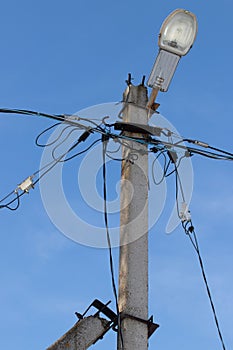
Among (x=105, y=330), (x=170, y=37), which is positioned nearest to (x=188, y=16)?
(x=170, y=37)

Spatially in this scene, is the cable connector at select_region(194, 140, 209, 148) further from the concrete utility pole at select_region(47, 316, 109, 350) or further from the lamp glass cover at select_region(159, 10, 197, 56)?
the concrete utility pole at select_region(47, 316, 109, 350)

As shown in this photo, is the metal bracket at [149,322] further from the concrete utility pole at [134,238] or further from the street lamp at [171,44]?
the street lamp at [171,44]

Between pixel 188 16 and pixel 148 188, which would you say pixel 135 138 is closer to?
pixel 148 188

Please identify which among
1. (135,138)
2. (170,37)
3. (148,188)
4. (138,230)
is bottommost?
(138,230)

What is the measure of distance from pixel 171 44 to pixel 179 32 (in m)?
0.14

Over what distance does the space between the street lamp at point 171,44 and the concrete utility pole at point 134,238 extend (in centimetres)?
21

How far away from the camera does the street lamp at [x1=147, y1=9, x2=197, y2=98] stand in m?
5.80

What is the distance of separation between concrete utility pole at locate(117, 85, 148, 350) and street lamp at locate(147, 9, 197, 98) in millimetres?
213

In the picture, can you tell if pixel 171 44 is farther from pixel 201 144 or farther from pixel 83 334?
pixel 83 334

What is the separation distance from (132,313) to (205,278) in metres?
1.19

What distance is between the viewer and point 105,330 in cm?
461

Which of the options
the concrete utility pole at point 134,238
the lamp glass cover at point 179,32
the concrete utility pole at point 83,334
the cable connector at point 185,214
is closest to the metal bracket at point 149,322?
the concrete utility pole at point 134,238

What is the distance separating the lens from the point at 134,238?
501 cm

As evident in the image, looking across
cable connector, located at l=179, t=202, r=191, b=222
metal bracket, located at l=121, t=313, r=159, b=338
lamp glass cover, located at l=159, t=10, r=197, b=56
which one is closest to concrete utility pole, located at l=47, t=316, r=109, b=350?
metal bracket, located at l=121, t=313, r=159, b=338
